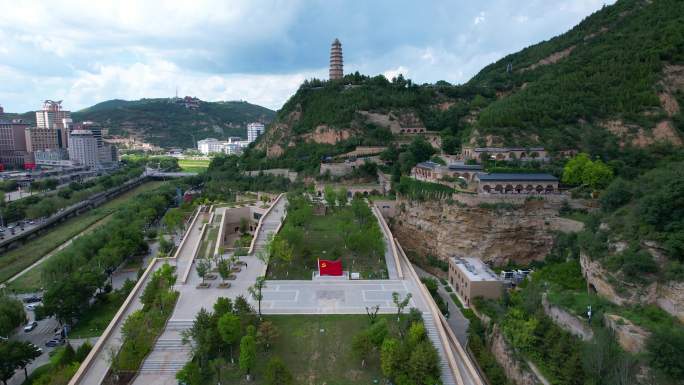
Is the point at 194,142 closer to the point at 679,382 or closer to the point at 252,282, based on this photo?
the point at 252,282

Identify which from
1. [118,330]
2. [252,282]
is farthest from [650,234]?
[118,330]

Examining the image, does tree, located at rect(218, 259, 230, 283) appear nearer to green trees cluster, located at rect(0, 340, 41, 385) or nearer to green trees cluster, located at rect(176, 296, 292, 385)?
green trees cluster, located at rect(176, 296, 292, 385)

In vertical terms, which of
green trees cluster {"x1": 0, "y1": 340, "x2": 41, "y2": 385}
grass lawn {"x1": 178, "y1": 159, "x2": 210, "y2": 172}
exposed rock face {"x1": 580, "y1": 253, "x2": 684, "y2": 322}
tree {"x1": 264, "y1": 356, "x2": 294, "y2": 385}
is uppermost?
grass lawn {"x1": 178, "y1": 159, "x2": 210, "y2": 172}

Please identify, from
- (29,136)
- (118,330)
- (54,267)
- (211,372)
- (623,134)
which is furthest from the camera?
(29,136)

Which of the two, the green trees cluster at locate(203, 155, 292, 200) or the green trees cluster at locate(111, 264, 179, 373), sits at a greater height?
the green trees cluster at locate(203, 155, 292, 200)

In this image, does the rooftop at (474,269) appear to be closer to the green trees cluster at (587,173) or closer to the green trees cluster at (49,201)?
the green trees cluster at (587,173)

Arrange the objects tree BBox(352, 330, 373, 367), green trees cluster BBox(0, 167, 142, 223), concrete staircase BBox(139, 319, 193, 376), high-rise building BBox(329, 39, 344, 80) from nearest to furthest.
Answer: tree BBox(352, 330, 373, 367) → concrete staircase BBox(139, 319, 193, 376) → green trees cluster BBox(0, 167, 142, 223) → high-rise building BBox(329, 39, 344, 80)

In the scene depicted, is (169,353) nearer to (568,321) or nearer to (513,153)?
(568,321)

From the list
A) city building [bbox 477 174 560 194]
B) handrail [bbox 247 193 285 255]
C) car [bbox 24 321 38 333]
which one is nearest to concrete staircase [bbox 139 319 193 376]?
handrail [bbox 247 193 285 255]
